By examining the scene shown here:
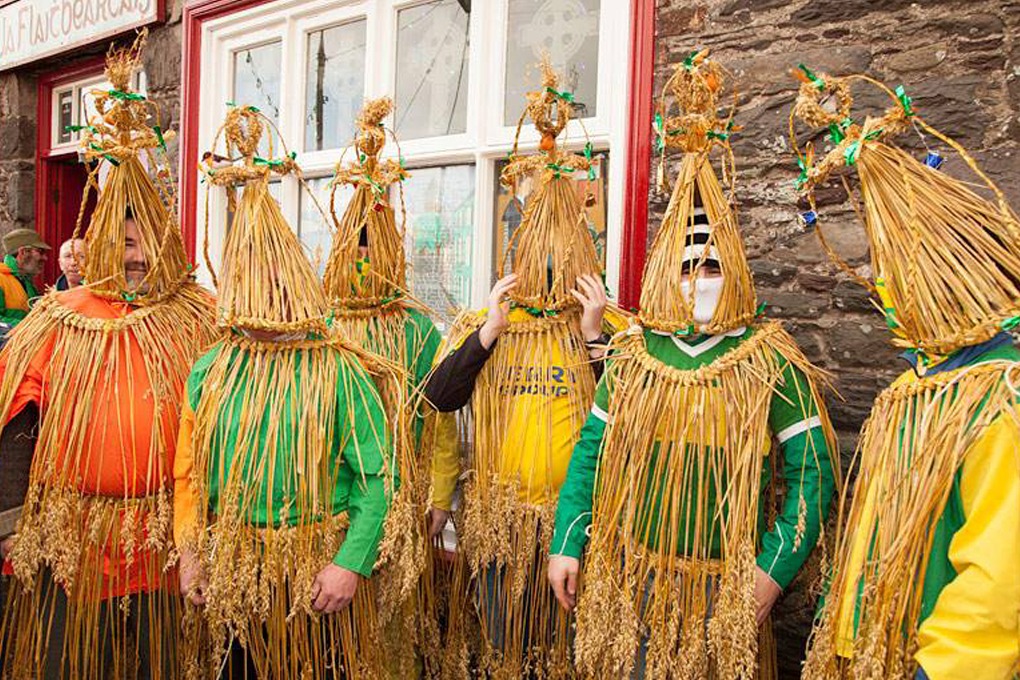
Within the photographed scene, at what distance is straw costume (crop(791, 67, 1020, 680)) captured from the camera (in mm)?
1347

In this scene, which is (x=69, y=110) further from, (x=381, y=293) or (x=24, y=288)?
(x=381, y=293)

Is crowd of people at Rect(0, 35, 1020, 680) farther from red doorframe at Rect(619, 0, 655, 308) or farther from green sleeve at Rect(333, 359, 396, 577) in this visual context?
red doorframe at Rect(619, 0, 655, 308)

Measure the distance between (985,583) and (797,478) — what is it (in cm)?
61

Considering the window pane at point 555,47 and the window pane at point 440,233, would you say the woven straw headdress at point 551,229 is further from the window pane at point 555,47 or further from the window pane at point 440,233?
the window pane at point 440,233

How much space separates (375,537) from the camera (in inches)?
84.4

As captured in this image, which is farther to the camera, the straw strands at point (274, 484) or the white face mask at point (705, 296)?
the straw strands at point (274, 484)

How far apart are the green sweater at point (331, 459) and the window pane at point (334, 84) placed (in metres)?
2.12

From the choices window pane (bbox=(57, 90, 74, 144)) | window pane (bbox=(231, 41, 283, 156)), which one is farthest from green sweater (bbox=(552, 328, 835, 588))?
window pane (bbox=(57, 90, 74, 144))

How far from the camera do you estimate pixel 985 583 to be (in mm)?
1325

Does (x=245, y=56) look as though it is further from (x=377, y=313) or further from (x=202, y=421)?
(x=202, y=421)

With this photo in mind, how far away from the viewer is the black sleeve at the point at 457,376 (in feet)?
8.04

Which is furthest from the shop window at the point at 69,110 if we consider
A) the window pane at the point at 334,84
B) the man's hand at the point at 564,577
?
the man's hand at the point at 564,577

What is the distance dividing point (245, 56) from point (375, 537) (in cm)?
325

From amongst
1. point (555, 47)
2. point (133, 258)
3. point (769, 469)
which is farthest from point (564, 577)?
A: point (555, 47)
